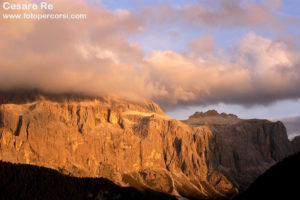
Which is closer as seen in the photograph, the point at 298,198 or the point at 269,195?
the point at 298,198

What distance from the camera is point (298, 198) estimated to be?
580 feet

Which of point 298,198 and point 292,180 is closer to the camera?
point 298,198

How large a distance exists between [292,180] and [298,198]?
19.6m

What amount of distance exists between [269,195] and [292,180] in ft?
39.0

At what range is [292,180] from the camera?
19562 centimetres

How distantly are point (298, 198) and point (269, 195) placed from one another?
20.6 meters

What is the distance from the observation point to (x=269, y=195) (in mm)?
196125
